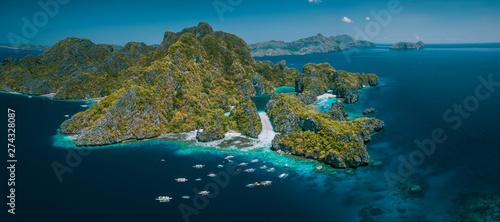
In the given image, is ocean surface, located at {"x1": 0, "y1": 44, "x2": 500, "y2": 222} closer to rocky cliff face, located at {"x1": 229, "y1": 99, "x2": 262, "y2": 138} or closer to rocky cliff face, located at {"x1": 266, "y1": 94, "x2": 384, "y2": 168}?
rocky cliff face, located at {"x1": 266, "y1": 94, "x2": 384, "y2": 168}

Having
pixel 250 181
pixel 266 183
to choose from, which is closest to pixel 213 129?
pixel 250 181

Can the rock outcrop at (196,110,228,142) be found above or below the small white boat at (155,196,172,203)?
above

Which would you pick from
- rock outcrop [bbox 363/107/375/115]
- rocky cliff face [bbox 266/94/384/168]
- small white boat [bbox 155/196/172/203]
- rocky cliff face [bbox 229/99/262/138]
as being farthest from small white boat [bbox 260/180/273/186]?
rock outcrop [bbox 363/107/375/115]

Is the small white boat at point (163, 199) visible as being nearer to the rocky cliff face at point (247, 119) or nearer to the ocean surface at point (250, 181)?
the ocean surface at point (250, 181)

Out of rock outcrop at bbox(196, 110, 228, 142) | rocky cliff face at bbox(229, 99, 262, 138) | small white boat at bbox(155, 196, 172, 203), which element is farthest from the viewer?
rocky cliff face at bbox(229, 99, 262, 138)

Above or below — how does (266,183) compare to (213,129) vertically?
below

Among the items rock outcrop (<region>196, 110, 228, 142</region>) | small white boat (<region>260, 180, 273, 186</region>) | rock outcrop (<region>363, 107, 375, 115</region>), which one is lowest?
small white boat (<region>260, 180, 273, 186</region>)

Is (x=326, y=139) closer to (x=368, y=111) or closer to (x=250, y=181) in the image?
(x=250, y=181)

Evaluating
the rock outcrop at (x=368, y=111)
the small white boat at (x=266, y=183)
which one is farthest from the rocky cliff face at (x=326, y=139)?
the rock outcrop at (x=368, y=111)

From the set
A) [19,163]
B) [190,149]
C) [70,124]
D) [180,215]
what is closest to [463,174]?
[180,215]
